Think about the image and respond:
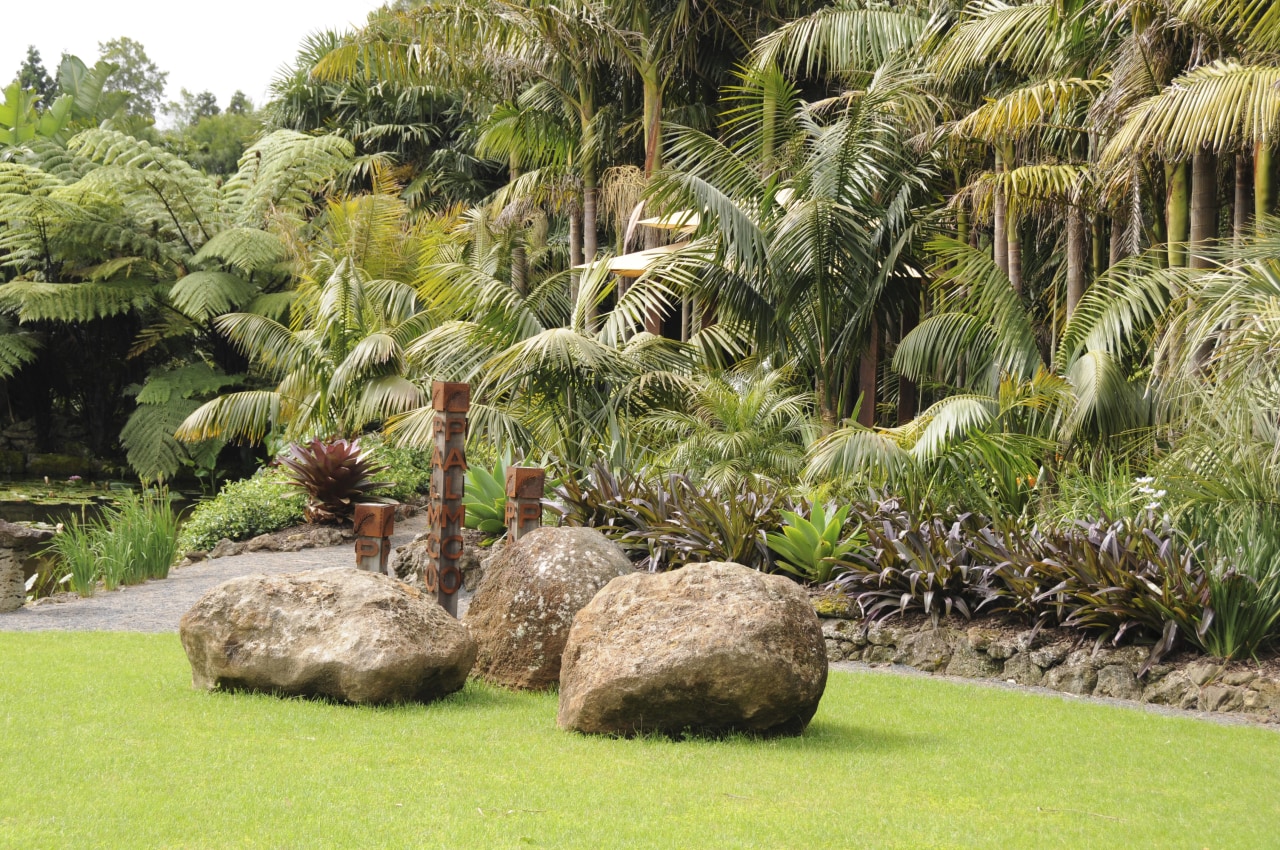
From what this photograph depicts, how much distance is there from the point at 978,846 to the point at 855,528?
17.6 ft

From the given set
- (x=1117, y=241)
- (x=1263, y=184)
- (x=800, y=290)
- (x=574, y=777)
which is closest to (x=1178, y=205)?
(x=1263, y=184)

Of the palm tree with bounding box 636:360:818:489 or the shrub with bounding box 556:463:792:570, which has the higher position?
the palm tree with bounding box 636:360:818:489

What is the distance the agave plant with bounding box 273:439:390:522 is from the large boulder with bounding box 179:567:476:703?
7047 mm

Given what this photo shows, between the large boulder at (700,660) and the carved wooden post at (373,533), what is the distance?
2371 millimetres

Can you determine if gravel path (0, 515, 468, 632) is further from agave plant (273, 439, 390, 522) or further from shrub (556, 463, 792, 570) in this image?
shrub (556, 463, 792, 570)

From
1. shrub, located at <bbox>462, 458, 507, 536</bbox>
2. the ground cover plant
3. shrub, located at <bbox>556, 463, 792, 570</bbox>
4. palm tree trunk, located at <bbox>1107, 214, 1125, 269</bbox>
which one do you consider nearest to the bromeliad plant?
shrub, located at <bbox>556, 463, 792, 570</bbox>

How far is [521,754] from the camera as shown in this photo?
5.04 metres

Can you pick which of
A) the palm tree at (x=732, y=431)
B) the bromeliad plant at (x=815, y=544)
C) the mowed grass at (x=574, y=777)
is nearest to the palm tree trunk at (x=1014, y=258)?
the palm tree at (x=732, y=431)

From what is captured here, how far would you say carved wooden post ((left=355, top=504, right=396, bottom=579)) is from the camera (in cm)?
762

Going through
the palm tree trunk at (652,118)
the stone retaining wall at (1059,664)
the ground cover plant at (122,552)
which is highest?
the palm tree trunk at (652,118)

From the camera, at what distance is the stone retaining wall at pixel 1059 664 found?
22.0ft

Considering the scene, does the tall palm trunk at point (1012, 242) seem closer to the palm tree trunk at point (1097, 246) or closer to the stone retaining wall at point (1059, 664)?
the palm tree trunk at point (1097, 246)

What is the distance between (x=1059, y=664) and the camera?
7352 millimetres

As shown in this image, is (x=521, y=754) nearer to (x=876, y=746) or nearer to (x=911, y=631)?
(x=876, y=746)
